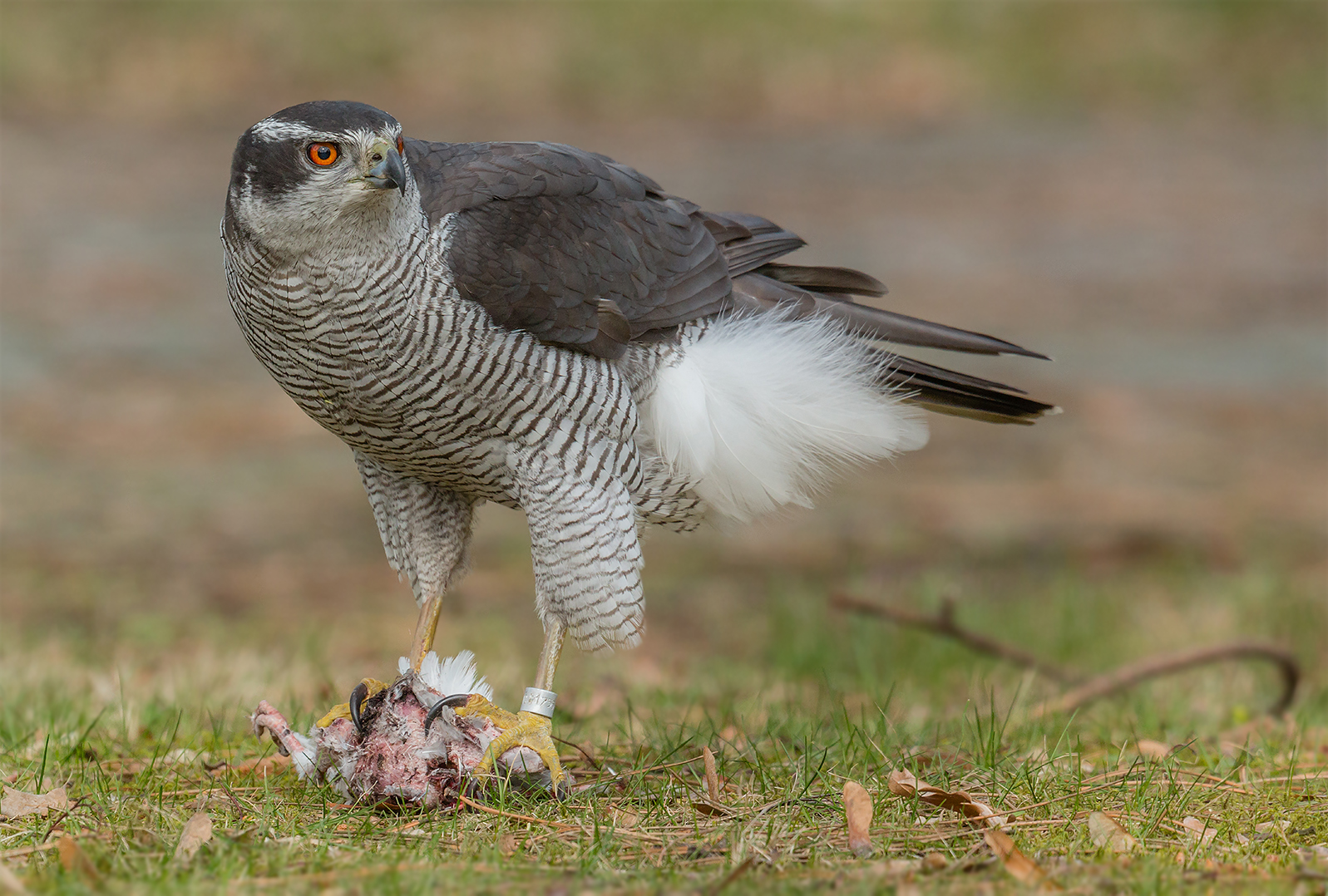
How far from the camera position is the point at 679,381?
4.22m

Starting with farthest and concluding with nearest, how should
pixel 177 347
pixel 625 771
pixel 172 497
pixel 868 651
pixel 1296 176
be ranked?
pixel 1296 176
pixel 177 347
pixel 172 497
pixel 868 651
pixel 625 771

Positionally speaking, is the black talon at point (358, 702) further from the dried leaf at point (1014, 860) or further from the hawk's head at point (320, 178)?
the dried leaf at point (1014, 860)

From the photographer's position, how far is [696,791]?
3410mm

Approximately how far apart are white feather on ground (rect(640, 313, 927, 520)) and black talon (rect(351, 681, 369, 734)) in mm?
1095

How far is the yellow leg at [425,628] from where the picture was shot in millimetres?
4332

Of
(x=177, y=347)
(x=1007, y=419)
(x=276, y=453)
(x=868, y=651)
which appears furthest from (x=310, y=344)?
(x=177, y=347)

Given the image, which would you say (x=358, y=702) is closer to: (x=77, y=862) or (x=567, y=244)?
(x=77, y=862)

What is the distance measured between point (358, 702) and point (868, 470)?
198 cm

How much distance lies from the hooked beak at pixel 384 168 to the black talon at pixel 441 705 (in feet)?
4.23

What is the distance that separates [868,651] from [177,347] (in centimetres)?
713

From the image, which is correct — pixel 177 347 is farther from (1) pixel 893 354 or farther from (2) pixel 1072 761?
(2) pixel 1072 761

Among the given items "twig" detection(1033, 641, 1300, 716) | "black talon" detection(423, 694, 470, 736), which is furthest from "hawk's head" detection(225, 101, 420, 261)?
"twig" detection(1033, 641, 1300, 716)

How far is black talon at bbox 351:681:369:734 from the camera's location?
348cm

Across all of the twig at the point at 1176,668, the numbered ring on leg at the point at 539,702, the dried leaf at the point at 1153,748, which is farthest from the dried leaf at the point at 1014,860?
the twig at the point at 1176,668
